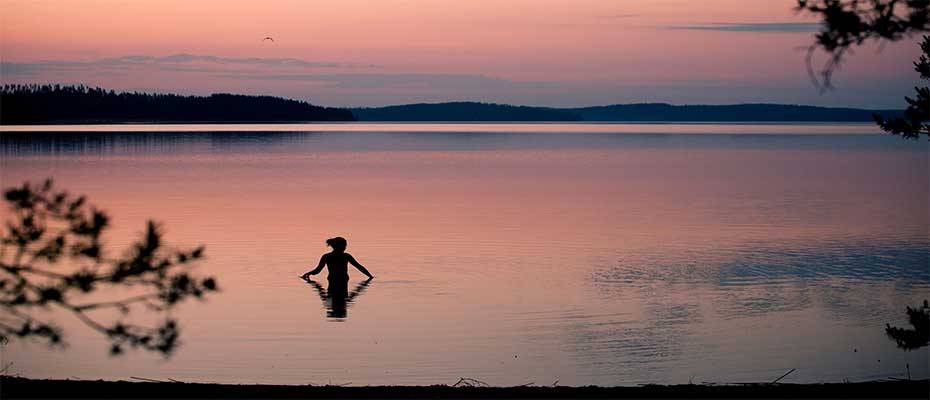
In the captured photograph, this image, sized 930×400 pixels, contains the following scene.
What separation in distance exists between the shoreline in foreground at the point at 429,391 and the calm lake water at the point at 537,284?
3451 mm

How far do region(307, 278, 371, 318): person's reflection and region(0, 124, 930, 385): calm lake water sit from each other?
23 cm

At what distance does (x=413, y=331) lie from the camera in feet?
56.6

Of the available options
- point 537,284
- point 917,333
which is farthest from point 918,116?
point 537,284

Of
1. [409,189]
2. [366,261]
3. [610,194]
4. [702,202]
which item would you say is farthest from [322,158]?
[366,261]

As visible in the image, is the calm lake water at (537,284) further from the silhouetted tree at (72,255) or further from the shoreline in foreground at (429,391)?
the silhouetted tree at (72,255)

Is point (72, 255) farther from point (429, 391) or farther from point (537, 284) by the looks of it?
point (537, 284)

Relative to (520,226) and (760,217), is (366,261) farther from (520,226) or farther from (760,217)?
(760,217)

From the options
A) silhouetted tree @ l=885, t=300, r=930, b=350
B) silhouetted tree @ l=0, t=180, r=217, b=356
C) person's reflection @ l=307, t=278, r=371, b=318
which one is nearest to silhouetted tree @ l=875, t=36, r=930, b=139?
silhouetted tree @ l=885, t=300, r=930, b=350

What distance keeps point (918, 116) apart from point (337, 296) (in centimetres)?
1074

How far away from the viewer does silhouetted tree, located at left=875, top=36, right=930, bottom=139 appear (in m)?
11.5

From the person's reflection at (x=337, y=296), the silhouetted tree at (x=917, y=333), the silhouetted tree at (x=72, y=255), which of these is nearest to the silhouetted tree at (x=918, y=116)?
the silhouetted tree at (x=917, y=333)

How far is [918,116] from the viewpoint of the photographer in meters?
11.7

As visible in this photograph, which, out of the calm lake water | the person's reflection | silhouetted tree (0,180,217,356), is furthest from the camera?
the person's reflection

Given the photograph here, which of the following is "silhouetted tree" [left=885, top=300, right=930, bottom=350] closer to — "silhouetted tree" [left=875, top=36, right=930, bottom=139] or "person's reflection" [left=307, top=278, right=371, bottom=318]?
"silhouetted tree" [left=875, top=36, right=930, bottom=139]
